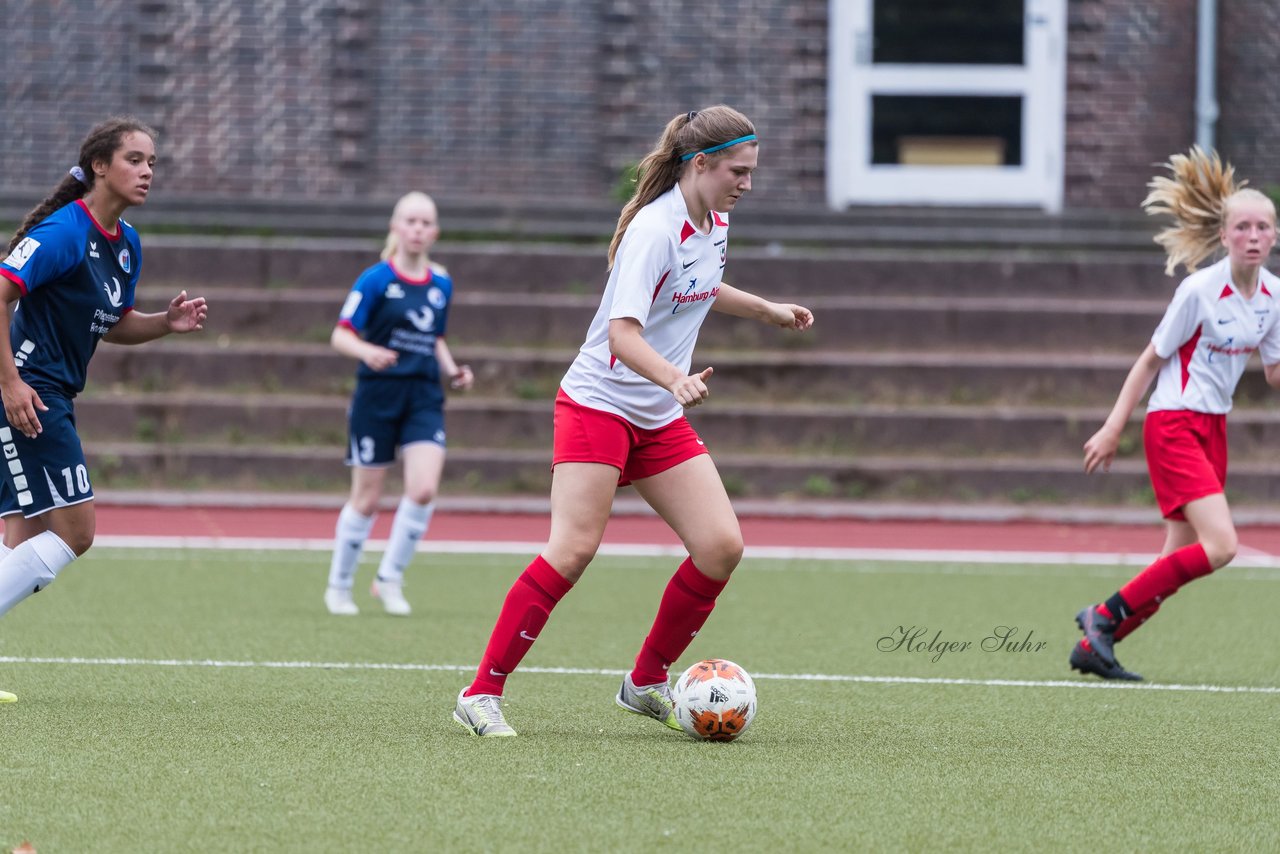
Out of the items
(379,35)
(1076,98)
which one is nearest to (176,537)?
(379,35)

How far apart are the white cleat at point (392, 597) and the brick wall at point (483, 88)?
9.27 meters

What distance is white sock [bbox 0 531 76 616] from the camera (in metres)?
5.70

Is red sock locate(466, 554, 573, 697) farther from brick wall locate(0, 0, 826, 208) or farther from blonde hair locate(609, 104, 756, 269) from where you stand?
brick wall locate(0, 0, 826, 208)

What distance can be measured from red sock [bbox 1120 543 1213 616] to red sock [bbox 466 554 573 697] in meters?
2.70

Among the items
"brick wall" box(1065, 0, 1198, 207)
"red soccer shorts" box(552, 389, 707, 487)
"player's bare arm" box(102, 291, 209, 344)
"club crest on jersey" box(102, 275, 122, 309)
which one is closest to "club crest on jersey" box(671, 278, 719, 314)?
"red soccer shorts" box(552, 389, 707, 487)

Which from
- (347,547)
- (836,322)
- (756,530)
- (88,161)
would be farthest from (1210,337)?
(836,322)

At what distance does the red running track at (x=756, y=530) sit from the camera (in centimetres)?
1311

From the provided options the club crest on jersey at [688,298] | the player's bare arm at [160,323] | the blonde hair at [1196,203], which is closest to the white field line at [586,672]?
the player's bare arm at [160,323]

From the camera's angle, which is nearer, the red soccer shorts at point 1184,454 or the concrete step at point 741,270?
the red soccer shorts at point 1184,454

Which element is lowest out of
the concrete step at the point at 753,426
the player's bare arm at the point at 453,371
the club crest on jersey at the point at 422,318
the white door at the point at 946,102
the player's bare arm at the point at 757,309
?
the concrete step at the point at 753,426

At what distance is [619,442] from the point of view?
5371 mm

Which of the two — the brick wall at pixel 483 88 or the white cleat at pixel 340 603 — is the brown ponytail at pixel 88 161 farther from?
the brick wall at pixel 483 88

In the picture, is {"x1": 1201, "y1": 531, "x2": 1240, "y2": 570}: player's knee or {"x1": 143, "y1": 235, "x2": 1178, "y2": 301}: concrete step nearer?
{"x1": 1201, "y1": 531, "x2": 1240, "y2": 570}: player's knee

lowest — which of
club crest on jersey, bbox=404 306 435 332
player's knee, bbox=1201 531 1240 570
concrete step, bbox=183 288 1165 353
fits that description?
player's knee, bbox=1201 531 1240 570
